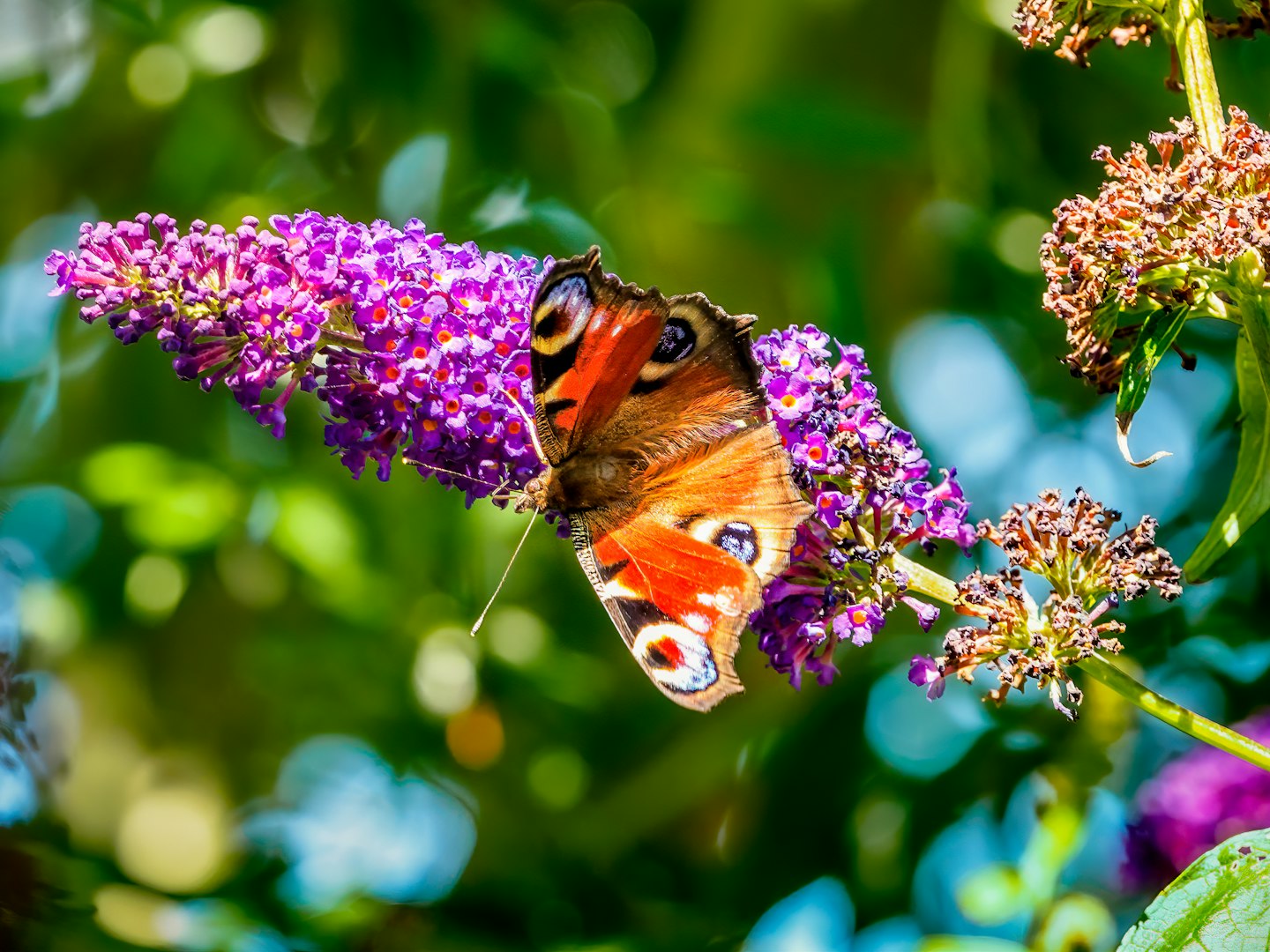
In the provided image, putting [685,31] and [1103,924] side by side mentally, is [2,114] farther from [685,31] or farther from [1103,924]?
[1103,924]

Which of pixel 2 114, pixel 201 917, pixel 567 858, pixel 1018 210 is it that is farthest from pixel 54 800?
pixel 1018 210

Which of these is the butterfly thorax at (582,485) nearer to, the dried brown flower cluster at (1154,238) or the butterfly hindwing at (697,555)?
the butterfly hindwing at (697,555)

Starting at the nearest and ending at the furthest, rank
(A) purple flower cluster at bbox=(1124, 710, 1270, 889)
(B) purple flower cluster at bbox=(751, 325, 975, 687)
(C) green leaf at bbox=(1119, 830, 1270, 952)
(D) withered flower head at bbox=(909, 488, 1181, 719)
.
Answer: (C) green leaf at bbox=(1119, 830, 1270, 952) < (D) withered flower head at bbox=(909, 488, 1181, 719) < (B) purple flower cluster at bbox=(751, 325, 975, 687) < (A) purple flower cluster at bbox=(1124, 710, 1270, 889)

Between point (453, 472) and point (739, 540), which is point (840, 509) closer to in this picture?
point (739, 540)

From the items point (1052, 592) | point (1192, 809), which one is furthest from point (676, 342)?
point (1192, 809)

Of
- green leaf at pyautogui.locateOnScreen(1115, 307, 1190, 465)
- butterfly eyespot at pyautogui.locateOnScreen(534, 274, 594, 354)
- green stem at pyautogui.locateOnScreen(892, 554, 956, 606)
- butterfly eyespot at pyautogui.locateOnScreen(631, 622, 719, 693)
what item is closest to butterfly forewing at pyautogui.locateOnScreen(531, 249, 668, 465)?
butterfly eyespot at pyautogui.locateOnScreen(534, 274, 594, 354)

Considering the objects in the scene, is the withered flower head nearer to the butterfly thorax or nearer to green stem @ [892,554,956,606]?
green stem @ [892,554,956,606]
